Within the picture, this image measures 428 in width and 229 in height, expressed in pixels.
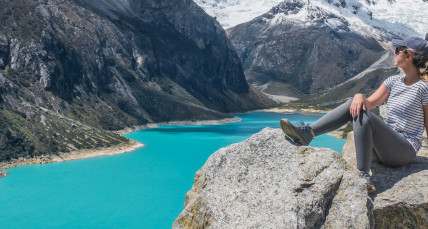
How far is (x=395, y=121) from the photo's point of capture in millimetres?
11195

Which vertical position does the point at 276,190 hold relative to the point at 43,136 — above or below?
above

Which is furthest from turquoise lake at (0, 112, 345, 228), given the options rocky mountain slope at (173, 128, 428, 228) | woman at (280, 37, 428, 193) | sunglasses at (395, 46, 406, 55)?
sunglasses at (395, 46, 406, 55)

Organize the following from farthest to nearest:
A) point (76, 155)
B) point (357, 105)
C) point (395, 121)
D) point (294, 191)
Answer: point (76, 155), point (395, 121), point (357, 105), point (294, 191)

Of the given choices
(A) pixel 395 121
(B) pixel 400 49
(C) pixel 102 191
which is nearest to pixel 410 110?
(A) pixel 395 121

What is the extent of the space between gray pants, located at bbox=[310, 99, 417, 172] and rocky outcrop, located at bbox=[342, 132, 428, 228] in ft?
1.25

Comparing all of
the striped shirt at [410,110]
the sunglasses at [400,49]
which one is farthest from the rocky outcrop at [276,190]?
the sunglasses at [400,49]

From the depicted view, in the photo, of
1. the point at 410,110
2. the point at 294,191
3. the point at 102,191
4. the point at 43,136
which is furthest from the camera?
the point at 43,136

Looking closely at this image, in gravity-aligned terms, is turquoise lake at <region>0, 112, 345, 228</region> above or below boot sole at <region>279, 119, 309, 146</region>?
below

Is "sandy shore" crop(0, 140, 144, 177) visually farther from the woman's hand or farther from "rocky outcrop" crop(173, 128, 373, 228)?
the woman's hand

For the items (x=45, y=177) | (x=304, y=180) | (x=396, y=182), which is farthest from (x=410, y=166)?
(x=45, y=177)

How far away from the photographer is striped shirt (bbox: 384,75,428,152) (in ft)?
35.5

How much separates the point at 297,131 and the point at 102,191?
7727cm

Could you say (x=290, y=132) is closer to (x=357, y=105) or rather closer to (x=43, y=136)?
(x=357, y=105)

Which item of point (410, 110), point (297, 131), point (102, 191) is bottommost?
point (102, 191)
